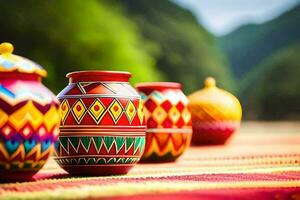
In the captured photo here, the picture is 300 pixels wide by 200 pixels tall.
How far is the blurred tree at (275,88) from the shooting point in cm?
1082

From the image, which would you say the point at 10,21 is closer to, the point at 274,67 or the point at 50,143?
the point at 274,67

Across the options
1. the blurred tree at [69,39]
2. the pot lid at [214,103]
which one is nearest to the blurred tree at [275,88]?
the blurred tree at [69,39]

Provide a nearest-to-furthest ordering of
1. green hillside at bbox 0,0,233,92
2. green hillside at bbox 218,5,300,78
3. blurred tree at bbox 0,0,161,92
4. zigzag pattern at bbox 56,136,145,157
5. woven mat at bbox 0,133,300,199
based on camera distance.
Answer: woven mat at bbox 0,133,300,199 → zigzag pattern at bbox 56,136,145,157 → blurred tree at bbox 0,0,161,92 → green hillside at bbox 0,0,233,92 → green hillside at bbox 218,5,300,78

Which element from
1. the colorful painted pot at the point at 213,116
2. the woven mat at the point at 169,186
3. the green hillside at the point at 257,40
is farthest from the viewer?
the green hillside at the point at 257,40

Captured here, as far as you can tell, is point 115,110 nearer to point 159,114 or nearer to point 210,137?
point 159,114

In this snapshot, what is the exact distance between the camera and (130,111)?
1668mm

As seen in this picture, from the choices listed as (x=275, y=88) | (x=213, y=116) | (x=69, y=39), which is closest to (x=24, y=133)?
(x=213, y=116)

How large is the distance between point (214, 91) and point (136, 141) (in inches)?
71.6

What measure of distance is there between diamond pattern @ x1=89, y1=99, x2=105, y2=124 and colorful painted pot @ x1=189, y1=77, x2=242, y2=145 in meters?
1.72

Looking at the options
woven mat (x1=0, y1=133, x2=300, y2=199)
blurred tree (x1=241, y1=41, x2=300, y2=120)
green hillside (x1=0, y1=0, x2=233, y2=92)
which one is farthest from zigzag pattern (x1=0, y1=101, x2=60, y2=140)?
blurred tree (x1=241, y1=41, x2=300, y2=120)

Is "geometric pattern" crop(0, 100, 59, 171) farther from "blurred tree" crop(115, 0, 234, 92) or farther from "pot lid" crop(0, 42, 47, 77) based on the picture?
"blurred tree" crop(115, 0, 234, 92)

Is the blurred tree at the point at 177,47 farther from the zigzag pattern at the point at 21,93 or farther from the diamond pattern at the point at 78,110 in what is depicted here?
the zigzag pattern at the point at 21,93

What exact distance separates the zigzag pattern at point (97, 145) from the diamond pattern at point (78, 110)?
5 cm

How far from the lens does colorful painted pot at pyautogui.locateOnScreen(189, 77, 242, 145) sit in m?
3.35
